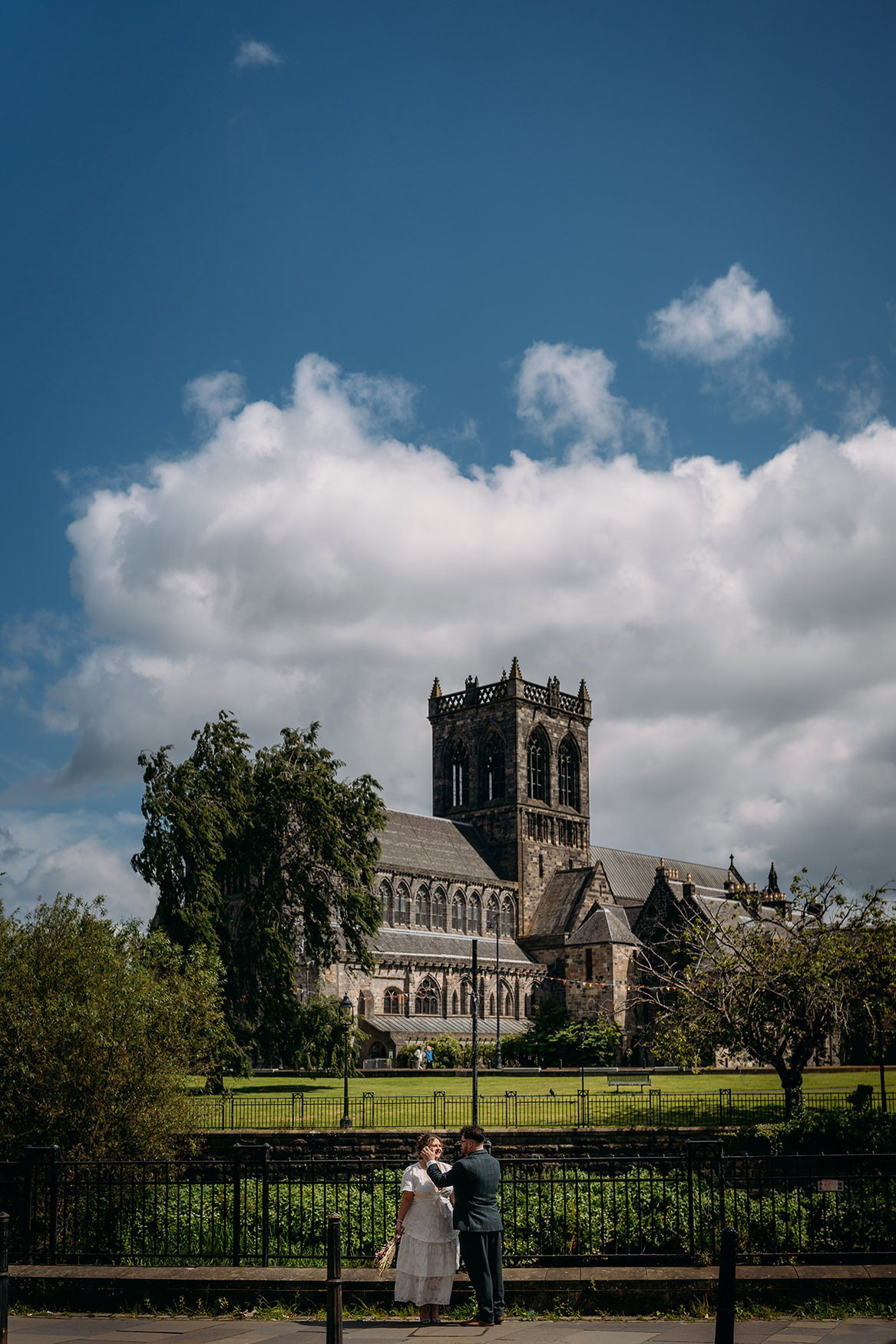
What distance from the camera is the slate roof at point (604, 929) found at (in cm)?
7069

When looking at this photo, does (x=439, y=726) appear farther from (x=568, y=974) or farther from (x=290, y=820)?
(x=290, y=820)

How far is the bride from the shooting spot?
33.1ft

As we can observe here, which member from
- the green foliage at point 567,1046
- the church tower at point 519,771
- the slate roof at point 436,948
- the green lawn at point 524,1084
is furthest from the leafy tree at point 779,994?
the church tower at point 519,771

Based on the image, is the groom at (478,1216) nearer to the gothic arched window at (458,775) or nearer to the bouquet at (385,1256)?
the bouquet at (385,1256)

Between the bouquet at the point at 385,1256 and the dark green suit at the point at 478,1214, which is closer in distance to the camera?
the dark green suit at the point at 478,1214

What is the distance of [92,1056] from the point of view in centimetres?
1962

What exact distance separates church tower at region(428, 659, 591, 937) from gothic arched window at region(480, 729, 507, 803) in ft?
0.18

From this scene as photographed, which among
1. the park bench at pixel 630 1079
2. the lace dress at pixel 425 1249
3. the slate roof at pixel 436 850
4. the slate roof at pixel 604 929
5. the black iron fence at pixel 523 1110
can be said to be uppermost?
the slate roof at pixel 436 850

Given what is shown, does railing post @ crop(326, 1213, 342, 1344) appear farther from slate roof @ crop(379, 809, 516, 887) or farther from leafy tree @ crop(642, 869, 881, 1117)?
slate roof @ crop(379, 809, 516, 887)

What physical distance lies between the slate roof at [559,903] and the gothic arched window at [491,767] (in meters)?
7.50

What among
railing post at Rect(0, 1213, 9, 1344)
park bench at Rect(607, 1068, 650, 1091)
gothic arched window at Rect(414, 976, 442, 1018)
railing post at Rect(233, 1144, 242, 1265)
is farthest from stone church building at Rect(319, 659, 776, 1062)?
railing post at Rect(0, 1213, 9, 1344)

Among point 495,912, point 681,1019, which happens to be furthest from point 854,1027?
point 495,912

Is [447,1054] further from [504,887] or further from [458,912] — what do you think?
[504,887]

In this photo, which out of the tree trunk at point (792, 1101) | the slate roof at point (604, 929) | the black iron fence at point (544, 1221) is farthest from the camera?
the slate roof at point (604, 929)
